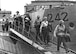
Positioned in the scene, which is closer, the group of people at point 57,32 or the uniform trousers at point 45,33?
the group of people at point 57,32

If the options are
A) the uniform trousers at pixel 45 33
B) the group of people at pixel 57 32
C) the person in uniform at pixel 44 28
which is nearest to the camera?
the group of people at pixel 57 32

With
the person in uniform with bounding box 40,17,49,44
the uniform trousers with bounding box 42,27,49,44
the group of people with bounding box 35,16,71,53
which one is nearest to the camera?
the group of people with bounding box 35,16,71,53

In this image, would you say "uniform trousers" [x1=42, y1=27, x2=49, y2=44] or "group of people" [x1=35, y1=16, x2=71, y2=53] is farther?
"uniform trousers" [x1=42, y1=27, x2=49, y2=44]

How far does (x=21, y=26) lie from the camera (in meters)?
17.0

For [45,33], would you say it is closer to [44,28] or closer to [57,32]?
[44,28]

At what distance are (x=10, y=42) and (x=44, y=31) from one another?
1196 centimetres

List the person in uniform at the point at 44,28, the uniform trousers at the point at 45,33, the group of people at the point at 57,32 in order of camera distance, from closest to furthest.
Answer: the group of people at the point at 57,32, the person in uniform at the point at 44,28, the uniform trousers at the point at 45,33

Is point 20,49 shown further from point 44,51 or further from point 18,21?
point 44,51

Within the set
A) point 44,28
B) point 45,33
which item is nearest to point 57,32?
point 44,28

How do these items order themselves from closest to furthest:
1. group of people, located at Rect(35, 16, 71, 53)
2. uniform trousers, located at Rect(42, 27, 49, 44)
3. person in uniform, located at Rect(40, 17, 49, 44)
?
group of people, located at Rect(35, 16, 71, 53) → person in uniform, located at Rect(40, 17, 49, 44) → uniform trousers, located at Rect(42, 27, 49, 44)

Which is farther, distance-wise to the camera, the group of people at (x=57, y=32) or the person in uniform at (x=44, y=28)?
the person in uniform at (x=44, y=28)

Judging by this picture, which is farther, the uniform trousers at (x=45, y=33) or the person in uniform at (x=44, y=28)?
the uniform trousers at (x=45, y=33)

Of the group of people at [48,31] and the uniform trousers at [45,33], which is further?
the uniform trousers at [45,33]

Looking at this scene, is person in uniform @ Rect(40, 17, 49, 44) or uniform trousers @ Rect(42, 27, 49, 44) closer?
person in uniform @ Rect(40, 17, 49, 44)
